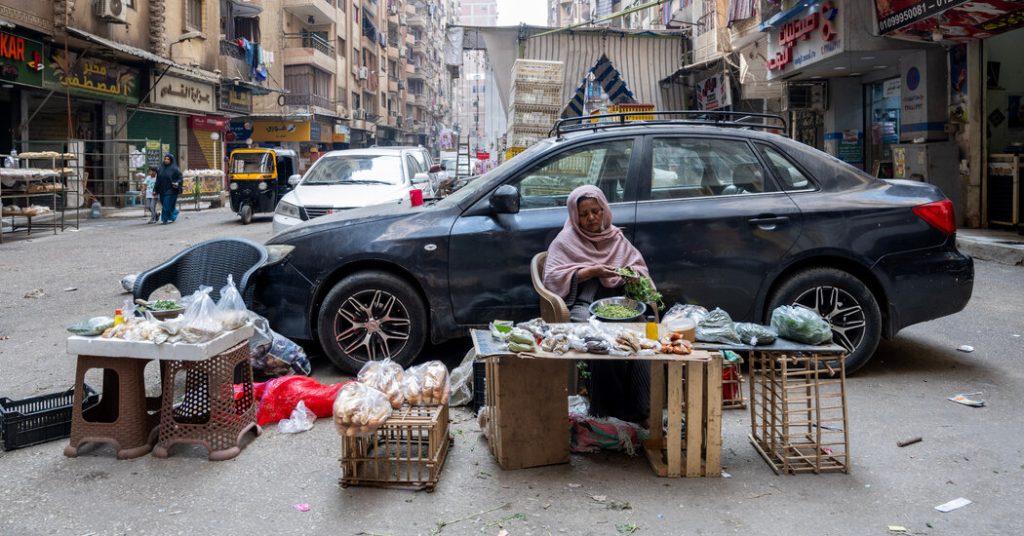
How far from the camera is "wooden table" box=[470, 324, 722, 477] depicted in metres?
3.78

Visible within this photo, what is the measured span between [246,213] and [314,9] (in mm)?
26695

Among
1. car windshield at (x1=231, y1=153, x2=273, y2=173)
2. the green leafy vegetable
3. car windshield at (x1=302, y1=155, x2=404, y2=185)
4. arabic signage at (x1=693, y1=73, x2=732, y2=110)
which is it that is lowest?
the green leafy vegetable

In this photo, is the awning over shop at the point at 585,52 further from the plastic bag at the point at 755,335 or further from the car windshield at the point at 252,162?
the plastic bag at the point at 755,335

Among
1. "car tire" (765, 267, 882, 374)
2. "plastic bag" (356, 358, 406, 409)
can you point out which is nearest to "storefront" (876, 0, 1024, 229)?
"car tire" (765, 267, 882, 374)

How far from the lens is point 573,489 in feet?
12.3

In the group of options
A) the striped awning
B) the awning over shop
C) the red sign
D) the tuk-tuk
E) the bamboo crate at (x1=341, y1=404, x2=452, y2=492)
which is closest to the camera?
the bamboo crate at (x1=341, y1=404, x2=452, y2=492)

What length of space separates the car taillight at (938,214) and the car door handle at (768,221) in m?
0.92

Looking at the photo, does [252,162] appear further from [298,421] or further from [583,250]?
[583,250]

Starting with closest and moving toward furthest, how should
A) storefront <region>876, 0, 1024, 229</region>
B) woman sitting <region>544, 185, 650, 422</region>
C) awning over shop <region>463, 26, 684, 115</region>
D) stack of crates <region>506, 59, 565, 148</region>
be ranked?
woman sitting <region>544, 185, 650, 422</region>, storefront <region>876, 0, 1024, 229</region>, stack of crates <region>506, 59, 565, 148</region>, awning over shop <region>463, 26, 684, 115</region>

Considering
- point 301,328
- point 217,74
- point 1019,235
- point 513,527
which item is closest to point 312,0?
point 217,74

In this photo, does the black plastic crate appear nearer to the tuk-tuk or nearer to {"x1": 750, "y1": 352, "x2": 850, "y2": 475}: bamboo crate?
{"x1": 750, "y1": 352, "x2": 850, "y2": 475}: bamboo crate

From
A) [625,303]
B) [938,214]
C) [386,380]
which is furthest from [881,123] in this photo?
[386,380]

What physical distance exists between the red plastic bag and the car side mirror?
1549mm

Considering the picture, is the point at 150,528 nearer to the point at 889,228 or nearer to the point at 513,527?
the point at 513,527
